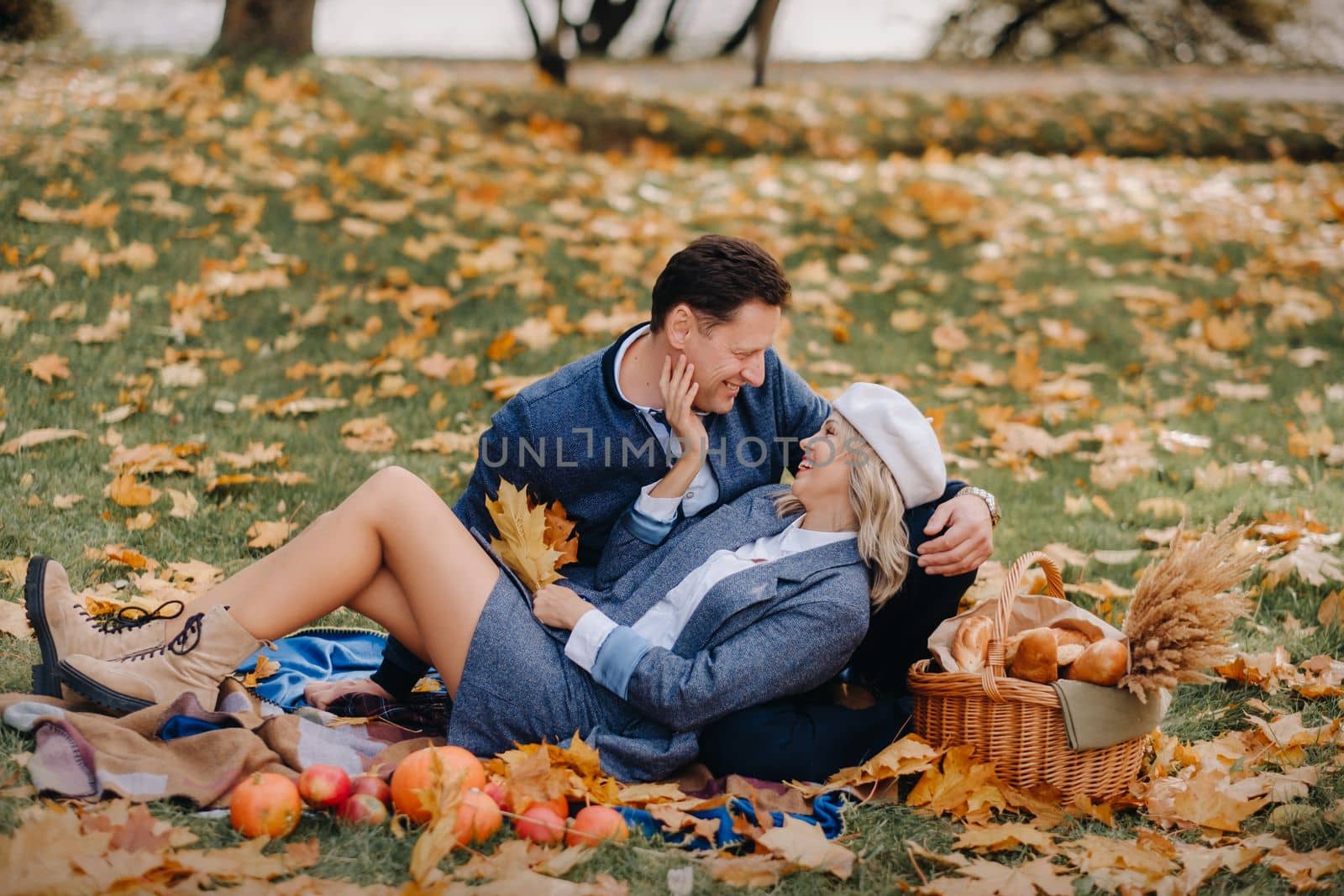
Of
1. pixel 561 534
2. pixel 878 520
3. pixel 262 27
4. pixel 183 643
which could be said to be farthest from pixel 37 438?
pixel 262 27

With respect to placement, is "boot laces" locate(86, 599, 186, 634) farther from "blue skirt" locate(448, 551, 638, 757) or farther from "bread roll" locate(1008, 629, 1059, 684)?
"bread roll" locate(1008, 629, 1059, 684)

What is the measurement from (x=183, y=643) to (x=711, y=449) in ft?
4.47

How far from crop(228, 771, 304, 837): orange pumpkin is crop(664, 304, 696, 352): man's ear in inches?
54.1

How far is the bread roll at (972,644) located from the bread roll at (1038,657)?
0.08 m

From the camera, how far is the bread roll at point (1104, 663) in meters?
2.54

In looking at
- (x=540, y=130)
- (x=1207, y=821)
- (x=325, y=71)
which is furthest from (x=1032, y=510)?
(x=325, y=71)

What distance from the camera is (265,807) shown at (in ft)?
7.51

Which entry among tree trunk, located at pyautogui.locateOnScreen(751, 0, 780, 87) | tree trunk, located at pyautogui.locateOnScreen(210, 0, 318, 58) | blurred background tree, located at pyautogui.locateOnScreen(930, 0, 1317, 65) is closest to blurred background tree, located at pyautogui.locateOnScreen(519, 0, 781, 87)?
tree trunk, located at pyautogui.locateOnScreen(751, 0, 780, 87)

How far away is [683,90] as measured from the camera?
10922 millimetres

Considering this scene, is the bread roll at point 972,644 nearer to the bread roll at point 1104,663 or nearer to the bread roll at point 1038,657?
the bread roll at point 1038,657

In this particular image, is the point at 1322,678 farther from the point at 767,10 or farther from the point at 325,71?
the point at 767,10

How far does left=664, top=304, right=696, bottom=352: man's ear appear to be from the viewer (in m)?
2.94

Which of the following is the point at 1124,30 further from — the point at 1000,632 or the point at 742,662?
the point at 742,662

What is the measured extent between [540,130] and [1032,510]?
5.77 meters
